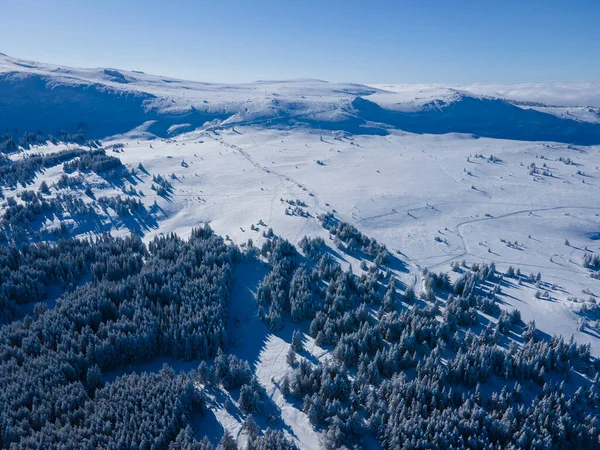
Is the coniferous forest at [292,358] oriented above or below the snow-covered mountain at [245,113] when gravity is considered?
below

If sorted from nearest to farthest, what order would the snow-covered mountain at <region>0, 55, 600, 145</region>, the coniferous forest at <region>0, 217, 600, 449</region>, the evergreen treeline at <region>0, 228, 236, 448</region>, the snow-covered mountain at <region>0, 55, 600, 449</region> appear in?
1. the evergreen treeline at <region>0, 228, 236, 448</region>
2. the coniferous forest at <region>0, 217, 600, 449</region>
3. the snow-covered mountain at <region>0, 55, 600, 449</region>
4. the snow-covered mountain at <region>0, 55, 600, 145</region>

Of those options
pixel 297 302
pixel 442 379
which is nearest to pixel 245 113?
pixel 297 302

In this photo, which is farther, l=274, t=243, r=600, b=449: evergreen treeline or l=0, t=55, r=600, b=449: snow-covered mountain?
l=0, t=55, r=600, b=449: snow-covered mountain

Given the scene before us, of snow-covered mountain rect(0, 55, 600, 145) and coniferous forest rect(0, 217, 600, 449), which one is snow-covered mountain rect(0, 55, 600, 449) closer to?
coniferous forest rect(0, 217, 600, 449)

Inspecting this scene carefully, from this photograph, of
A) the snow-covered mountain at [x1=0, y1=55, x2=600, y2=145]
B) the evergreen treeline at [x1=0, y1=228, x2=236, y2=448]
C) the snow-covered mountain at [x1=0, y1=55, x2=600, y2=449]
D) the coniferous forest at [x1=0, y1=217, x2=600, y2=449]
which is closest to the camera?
the evergreen treeline at [x1=0, y1=228, x2=236, y2=448]

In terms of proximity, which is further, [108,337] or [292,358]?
[292,358]

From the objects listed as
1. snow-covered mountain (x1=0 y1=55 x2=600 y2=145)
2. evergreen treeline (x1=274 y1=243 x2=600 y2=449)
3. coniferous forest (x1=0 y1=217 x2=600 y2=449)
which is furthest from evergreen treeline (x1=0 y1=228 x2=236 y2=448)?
snow-covered mountain (x1=0 y1=55 x2=600 y2=145)

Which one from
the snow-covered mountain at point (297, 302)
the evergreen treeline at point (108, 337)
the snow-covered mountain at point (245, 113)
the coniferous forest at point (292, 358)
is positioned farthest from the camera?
the snow-covered mountain at point (245, 113)

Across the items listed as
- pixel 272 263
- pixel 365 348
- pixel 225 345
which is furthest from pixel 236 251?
pixel 365 348

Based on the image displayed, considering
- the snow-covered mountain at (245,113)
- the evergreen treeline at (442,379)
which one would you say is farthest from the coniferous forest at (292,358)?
the snow-covered mountain at (245,113)

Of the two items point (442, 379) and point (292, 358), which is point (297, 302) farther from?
point (442, 379)

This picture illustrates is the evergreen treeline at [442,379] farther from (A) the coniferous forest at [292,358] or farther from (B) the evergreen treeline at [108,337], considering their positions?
(B) the evergreen treeline at [108,337]
